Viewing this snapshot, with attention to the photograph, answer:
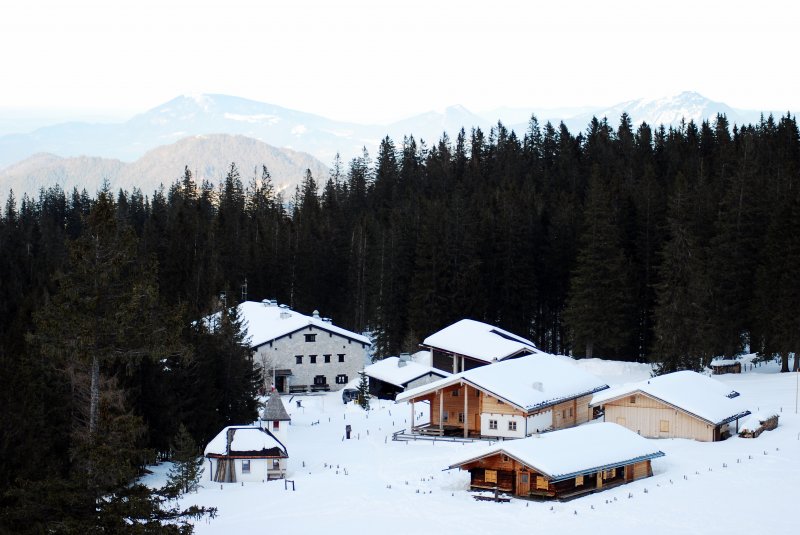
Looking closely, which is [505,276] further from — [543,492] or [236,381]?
[543,492]

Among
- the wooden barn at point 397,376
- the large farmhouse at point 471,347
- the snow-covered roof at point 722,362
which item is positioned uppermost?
the large farmhouse at point 471,347

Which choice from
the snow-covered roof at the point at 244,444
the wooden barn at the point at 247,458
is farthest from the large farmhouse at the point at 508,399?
the wooden barn at the point at 247,458

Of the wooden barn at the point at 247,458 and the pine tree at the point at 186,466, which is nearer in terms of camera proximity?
the pine tree at the point at 186,466

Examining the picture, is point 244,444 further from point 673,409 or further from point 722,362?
point 722,362

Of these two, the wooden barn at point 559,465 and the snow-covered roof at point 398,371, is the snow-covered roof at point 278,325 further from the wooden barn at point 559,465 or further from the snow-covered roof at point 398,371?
the wooden barn at point 559,465

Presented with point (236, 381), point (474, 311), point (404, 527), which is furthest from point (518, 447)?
point (474, 311)

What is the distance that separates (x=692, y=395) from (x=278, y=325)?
34.5 metres

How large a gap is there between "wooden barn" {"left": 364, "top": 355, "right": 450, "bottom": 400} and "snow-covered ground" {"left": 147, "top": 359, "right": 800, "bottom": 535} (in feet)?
46.7

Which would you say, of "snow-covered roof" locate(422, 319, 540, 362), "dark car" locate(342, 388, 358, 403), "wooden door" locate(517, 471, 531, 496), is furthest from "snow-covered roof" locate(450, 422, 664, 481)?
"dark car" locate(342, 388, 358, 403)

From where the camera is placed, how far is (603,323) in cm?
7331

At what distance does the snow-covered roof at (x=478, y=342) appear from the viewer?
2694 inches

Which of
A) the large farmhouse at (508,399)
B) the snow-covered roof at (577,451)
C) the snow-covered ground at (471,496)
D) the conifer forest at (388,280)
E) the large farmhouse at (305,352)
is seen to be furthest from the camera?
the large farmhouse at (305,352)

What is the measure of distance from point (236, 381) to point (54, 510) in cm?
2852

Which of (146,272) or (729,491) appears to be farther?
(729,491)
